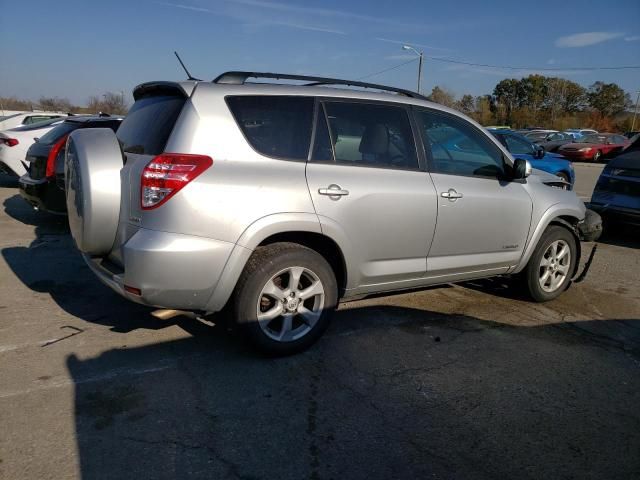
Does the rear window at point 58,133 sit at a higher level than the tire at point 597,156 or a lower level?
higher

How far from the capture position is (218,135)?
10.1 ft

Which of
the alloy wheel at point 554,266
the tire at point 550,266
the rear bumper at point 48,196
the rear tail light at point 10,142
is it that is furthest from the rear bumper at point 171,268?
the rear tail light at point 10,142

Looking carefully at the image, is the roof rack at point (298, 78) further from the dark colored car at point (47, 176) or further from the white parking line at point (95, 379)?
the dark colored car at point (47, 176)

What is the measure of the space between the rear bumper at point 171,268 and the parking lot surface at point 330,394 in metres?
0.54

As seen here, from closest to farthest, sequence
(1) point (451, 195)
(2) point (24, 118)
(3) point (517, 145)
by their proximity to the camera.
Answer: (1) point (451, 195) < (3) point (517, 145) < (2) point (24, 118)

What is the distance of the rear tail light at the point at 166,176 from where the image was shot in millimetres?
2924

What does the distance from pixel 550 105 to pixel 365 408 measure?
77551 mm

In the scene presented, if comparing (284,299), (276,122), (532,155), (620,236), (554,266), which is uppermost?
(276,122)

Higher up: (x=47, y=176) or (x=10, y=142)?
(x=10, y=142)

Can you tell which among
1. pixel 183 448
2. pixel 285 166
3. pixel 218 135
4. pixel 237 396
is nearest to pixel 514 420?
pixel 237 396

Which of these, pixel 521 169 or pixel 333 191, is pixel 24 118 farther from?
pixel 521 169

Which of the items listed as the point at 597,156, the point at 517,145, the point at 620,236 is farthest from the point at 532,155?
the point at 597,156

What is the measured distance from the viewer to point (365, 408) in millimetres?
2936

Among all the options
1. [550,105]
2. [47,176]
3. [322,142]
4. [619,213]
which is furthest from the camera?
[550,105]
